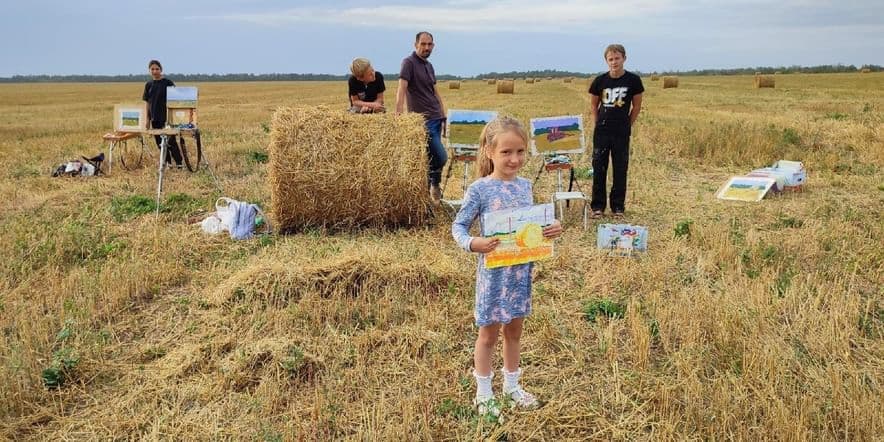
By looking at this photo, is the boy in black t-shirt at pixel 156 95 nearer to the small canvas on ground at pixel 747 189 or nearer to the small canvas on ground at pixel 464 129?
the small canvas on ground at pixel 464 129

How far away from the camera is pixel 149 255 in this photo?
228 inches

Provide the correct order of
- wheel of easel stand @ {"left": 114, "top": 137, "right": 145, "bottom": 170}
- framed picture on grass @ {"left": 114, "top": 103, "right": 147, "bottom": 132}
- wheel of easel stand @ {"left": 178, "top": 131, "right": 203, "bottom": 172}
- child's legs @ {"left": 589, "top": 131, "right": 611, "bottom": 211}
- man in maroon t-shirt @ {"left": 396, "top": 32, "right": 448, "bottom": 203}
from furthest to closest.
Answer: wheel of easel stand @ {"left": 114, "top": 137, "right": 145, "bottom": 170} < wheel of easel stand @ {"left": 178, "top": 131, "right": 203, "bottom": 172} < framed picture on grass @ {"left": 114, "top": 103, "right": 147, "bottom": 132} < child's legs @ {"left": 589, "top": 131, "right": 611, "bottom": 211} < man in maroon t-shirt @ {"left": 396, "top": 32, "right": 448, "bottom": 203}

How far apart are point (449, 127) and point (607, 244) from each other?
2.59 meters

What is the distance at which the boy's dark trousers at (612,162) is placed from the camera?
24.3 ft

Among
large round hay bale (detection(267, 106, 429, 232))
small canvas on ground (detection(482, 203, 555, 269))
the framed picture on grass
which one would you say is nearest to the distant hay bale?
large round hay bale (detection(267, 106, 429, 232))

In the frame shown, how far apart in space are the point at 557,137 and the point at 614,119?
716mm

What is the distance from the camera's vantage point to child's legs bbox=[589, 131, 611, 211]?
A: 7.51 meters

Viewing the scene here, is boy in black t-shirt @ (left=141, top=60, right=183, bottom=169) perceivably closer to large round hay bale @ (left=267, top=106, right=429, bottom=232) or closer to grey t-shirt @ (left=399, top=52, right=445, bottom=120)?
large round hay bale @ (left=267, top=106, right=429, bottom=232)

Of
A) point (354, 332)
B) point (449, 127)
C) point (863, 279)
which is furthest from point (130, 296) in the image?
point (863, 279)

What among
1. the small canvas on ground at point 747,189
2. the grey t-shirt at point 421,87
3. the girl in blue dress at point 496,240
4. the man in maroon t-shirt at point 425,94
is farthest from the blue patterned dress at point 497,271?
the small canvas on ground at point 747,189

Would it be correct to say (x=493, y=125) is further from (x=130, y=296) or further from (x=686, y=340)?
(x=130, y=296)

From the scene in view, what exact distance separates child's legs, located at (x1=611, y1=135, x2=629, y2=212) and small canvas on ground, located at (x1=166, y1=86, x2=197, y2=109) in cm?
618

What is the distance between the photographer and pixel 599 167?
760 centimetres

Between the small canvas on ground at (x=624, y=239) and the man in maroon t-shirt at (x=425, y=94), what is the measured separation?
2287 millimetres
